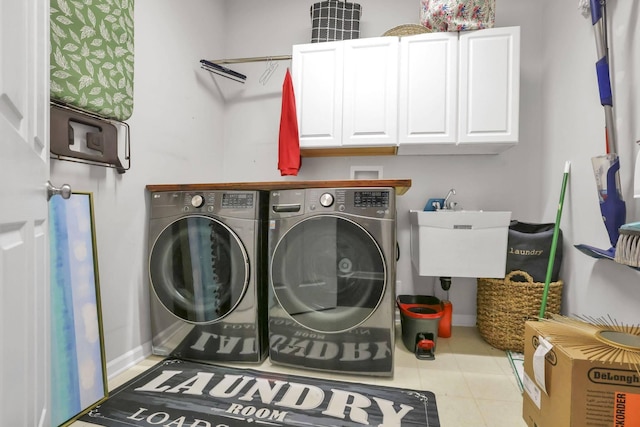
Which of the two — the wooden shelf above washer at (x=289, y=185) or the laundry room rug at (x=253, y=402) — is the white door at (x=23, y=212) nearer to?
the laundry room rug at (x=253, y=402)

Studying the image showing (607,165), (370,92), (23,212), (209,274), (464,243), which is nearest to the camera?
(23,212)

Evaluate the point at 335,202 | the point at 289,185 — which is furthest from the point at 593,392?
the point at 289,185

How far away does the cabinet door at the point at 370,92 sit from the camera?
2062 millimetres

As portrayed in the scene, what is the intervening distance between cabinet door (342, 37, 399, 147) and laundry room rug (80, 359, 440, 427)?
4.91 feet

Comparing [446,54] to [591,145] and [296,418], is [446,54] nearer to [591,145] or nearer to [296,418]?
[591,145]

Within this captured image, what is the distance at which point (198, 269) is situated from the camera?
66.3 inches

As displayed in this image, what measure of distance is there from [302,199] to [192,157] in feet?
3.61

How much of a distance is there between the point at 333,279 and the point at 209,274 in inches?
26.5

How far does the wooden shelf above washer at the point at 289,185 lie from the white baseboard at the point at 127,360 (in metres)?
0.89

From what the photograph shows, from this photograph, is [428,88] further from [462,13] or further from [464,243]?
[464,243]

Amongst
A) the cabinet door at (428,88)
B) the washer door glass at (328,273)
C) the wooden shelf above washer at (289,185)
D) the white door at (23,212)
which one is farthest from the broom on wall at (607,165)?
the white door at (23,212)

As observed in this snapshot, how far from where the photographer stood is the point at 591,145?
5.24ft

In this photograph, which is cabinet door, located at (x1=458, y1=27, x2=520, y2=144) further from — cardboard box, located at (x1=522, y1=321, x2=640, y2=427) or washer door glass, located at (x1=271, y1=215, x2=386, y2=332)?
cardboard box, located at (x1=522, y1=321, x2=640, y2=427)

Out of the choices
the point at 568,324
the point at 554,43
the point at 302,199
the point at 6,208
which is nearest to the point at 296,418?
the point at 302,199
